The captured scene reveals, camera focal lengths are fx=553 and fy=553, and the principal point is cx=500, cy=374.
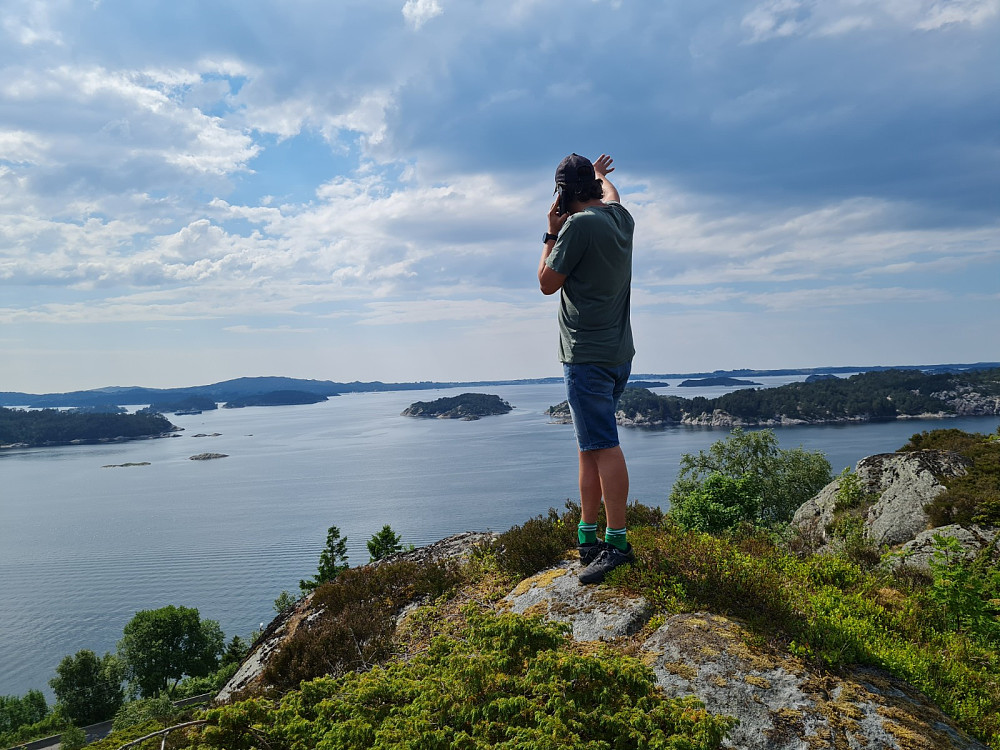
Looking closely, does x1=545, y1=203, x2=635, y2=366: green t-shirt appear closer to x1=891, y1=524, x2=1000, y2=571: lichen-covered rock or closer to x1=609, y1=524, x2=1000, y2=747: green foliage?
x1=609, y1=524, x2=1000, y2=747: green foliage

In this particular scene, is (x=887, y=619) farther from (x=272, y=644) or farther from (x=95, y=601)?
(x=95, y=601)

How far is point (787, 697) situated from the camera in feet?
10.6

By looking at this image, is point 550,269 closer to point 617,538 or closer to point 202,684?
point 617,538

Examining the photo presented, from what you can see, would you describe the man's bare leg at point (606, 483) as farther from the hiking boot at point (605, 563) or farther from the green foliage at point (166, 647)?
the green foliage at point (166, 647)

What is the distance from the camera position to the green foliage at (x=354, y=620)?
4875 millimetres

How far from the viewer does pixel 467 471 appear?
96938 mm

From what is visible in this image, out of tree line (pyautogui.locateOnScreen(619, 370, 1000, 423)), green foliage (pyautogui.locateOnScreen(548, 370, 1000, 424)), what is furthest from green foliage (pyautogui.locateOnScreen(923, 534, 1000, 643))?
tree line (pyautogui.locateOnScreen(619, 370, 1000, 423))

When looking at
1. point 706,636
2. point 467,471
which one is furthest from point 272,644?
point 467,471

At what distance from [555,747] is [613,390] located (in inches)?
119

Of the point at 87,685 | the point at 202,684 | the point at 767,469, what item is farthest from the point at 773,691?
the point at 87,685

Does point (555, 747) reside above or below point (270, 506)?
above

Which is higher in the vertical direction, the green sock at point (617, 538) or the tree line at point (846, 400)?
the green sock at point (617, 538)

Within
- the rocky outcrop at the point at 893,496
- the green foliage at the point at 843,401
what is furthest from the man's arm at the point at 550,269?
the green foliage at the point at 843,401

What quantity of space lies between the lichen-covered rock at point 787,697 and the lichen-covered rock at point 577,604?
1.14 ft
